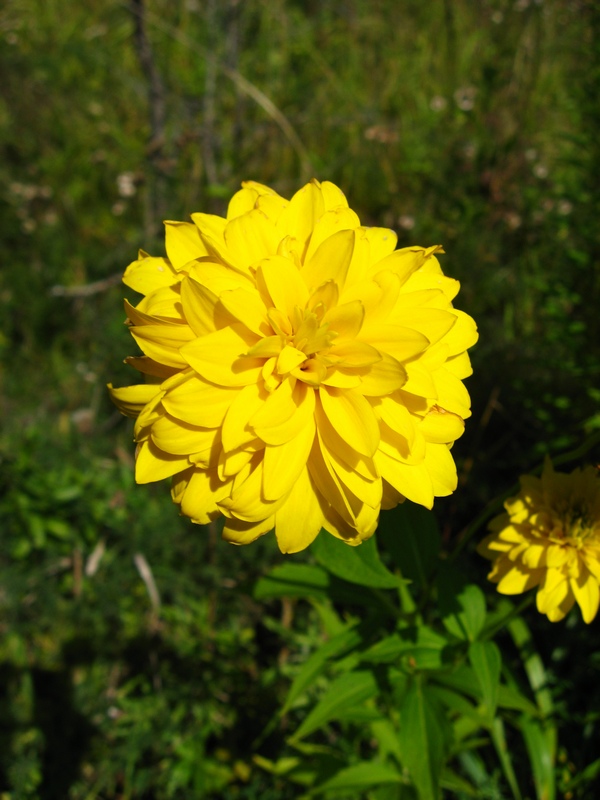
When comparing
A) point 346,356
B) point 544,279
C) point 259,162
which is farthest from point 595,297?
point 259,162

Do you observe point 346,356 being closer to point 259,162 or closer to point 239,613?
point 239,613

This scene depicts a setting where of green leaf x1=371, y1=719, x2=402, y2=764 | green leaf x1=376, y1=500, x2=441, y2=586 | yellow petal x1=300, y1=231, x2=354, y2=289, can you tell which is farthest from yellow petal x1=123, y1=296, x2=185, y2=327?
green leaf x1=371, y1=719, x2=402, y2=764

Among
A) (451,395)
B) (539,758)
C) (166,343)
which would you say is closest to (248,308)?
(166,343)

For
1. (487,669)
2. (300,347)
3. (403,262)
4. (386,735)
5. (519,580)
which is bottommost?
(386,735)

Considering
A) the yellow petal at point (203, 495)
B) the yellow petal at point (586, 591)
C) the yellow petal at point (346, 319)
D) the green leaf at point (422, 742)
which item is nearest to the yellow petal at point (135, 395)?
the yellow petal at point (203, 495)

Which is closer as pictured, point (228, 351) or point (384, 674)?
point (228, 351)

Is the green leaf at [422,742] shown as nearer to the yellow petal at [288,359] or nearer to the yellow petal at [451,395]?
the yellow petal at [451,395]

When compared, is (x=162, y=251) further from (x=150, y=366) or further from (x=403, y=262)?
(x=403, y=262)
